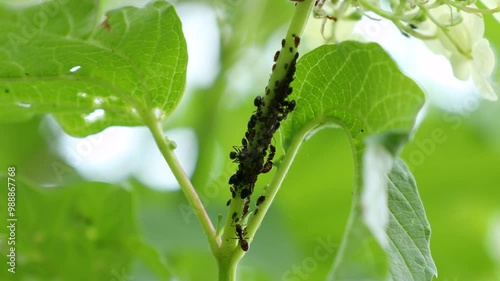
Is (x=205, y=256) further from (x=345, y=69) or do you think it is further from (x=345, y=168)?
(x=345, y=69)

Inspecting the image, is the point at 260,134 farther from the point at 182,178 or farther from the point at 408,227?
the point at 408,227

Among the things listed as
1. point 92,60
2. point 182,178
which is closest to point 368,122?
point 182,178

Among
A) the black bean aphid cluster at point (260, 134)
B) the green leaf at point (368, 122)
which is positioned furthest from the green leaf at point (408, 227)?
the black bean aphid cluster at point (260, 134)

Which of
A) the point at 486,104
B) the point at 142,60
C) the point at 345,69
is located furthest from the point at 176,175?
the point at 486,104

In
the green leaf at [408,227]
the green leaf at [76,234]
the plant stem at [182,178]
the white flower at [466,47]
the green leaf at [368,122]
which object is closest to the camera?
the green leaf at [368,122]

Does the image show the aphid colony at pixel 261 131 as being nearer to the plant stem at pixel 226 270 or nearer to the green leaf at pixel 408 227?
the plant stem at pixel 226 270

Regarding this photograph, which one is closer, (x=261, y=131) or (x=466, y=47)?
(x=261, y=131)

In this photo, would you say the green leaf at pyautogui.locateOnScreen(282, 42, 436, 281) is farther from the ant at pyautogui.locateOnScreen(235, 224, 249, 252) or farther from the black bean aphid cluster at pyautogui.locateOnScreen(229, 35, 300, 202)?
the ant at pyautogui.locateOnScreen(235, 224, 249, 252)
